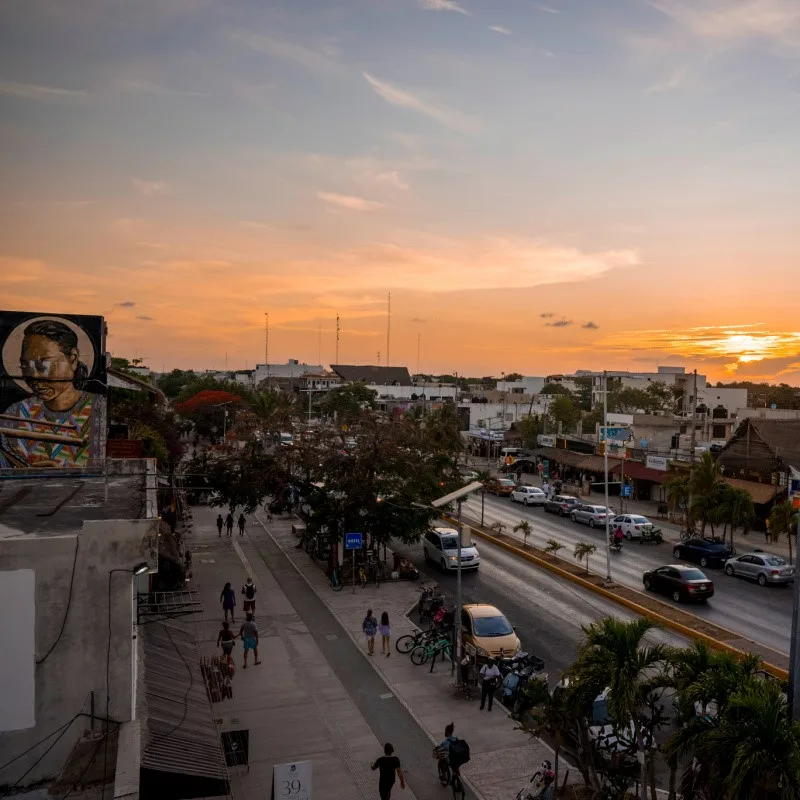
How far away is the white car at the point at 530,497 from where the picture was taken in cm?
4994

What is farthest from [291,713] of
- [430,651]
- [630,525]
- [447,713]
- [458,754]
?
[630,525]

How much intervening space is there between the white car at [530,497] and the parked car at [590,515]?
19.4 feet

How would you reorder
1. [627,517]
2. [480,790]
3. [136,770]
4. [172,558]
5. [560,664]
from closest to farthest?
1. [136,770]
2. [480,790]
3. [172,558]
4. [560,664]
5. [627,517]

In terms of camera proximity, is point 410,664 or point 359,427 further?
point 359,427

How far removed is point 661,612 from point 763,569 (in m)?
7.56

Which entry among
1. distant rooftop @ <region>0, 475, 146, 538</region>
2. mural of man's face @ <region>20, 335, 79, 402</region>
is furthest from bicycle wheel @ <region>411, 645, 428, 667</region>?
mural of man's face @ <region>20, 335, 79, 402</region>

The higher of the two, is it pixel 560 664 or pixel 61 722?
pixel 61 722

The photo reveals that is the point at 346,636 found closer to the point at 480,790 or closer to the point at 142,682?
the point at 480,790

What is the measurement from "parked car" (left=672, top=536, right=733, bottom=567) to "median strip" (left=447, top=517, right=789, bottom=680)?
19.8ft

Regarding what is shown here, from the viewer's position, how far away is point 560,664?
19703 mm

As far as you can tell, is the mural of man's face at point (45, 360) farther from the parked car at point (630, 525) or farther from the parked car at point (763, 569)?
the parked car at point (630, 525)

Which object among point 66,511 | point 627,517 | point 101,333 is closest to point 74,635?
point 66,511

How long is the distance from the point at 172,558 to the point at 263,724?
443cm

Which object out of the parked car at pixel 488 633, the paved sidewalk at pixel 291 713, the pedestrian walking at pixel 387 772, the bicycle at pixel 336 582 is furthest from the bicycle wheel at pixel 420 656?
the bicycle at pixel 336 582
